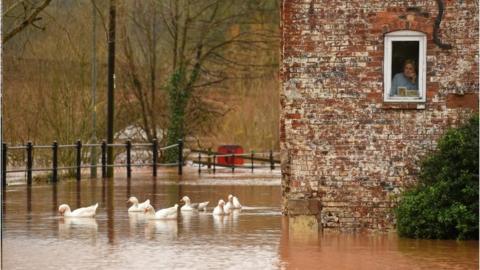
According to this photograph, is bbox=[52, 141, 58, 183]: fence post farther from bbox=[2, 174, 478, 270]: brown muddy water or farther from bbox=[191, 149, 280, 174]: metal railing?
bbox=[191, 149, 280, 174]: metal railing

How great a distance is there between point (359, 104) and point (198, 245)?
3520 mm

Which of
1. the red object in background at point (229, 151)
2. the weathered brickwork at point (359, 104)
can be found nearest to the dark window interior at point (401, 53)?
the weathered brickwork at point (359, 104)

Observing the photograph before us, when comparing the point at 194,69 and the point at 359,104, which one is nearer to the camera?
the point at 359,104

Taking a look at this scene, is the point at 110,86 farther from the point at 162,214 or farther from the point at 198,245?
the point at 198,245

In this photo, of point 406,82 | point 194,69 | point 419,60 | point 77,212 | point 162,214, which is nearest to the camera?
point 419,60

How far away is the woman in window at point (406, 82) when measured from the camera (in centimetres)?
2109

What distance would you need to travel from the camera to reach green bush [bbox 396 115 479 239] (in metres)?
19.6

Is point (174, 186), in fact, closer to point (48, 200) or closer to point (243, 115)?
point (48, 200)

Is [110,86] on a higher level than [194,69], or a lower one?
lower

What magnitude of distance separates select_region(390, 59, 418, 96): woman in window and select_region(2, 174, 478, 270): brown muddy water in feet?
7.44

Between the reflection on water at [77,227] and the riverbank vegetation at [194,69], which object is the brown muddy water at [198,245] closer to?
the reflection on water at [77,227]

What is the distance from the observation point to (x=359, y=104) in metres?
21.1

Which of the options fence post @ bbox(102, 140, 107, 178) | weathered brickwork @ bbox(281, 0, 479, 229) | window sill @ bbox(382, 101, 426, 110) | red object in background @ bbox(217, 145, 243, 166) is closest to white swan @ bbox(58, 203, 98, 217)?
weathered brickwork @ bbox(281, 0, 479, 229)

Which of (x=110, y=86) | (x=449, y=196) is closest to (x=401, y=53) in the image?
(x=449, y=196)
